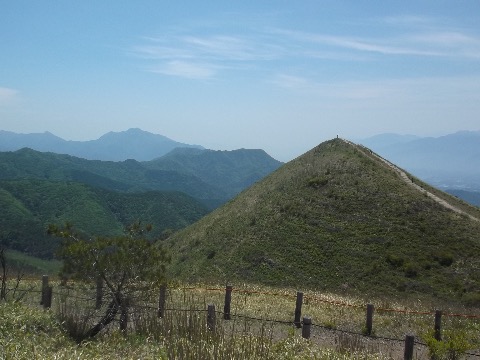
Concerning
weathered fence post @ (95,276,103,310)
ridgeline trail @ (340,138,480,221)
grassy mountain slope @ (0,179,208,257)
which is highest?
ridgeline trail @ (340,138,480,221)

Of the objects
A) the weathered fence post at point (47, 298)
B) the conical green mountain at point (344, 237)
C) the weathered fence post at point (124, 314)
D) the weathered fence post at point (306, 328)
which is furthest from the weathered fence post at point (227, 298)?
the conical green mountain at point (344, 237)

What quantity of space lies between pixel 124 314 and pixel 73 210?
139 m

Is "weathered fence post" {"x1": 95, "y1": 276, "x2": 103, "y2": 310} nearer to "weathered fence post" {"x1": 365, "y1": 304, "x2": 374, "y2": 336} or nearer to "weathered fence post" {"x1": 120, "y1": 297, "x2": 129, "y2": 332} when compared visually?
"weathered fence post" {"x1": 120, "y1": 297, "x2": 129, "y2": 332}

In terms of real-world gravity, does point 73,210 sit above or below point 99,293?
below

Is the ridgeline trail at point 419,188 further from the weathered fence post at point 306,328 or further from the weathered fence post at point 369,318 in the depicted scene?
the weathered fence post at point 306,328

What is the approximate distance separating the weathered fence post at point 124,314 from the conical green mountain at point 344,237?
26.9 metres

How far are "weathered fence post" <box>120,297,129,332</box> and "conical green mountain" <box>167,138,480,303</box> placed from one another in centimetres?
2689

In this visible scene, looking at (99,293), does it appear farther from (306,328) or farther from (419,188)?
(419,188)

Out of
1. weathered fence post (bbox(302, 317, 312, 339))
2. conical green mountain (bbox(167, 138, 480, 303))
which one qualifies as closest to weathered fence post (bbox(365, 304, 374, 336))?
weathered fence post (bbox(302, 317, 312, 339))

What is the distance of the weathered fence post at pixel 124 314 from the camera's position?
1248 cm

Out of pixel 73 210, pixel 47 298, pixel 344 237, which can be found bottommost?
pixel 73 210

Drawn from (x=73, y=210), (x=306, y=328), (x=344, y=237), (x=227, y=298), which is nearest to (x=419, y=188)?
(x=344, y=237)

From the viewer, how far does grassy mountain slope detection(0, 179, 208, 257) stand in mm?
122625

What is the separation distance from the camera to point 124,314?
41.5ft
